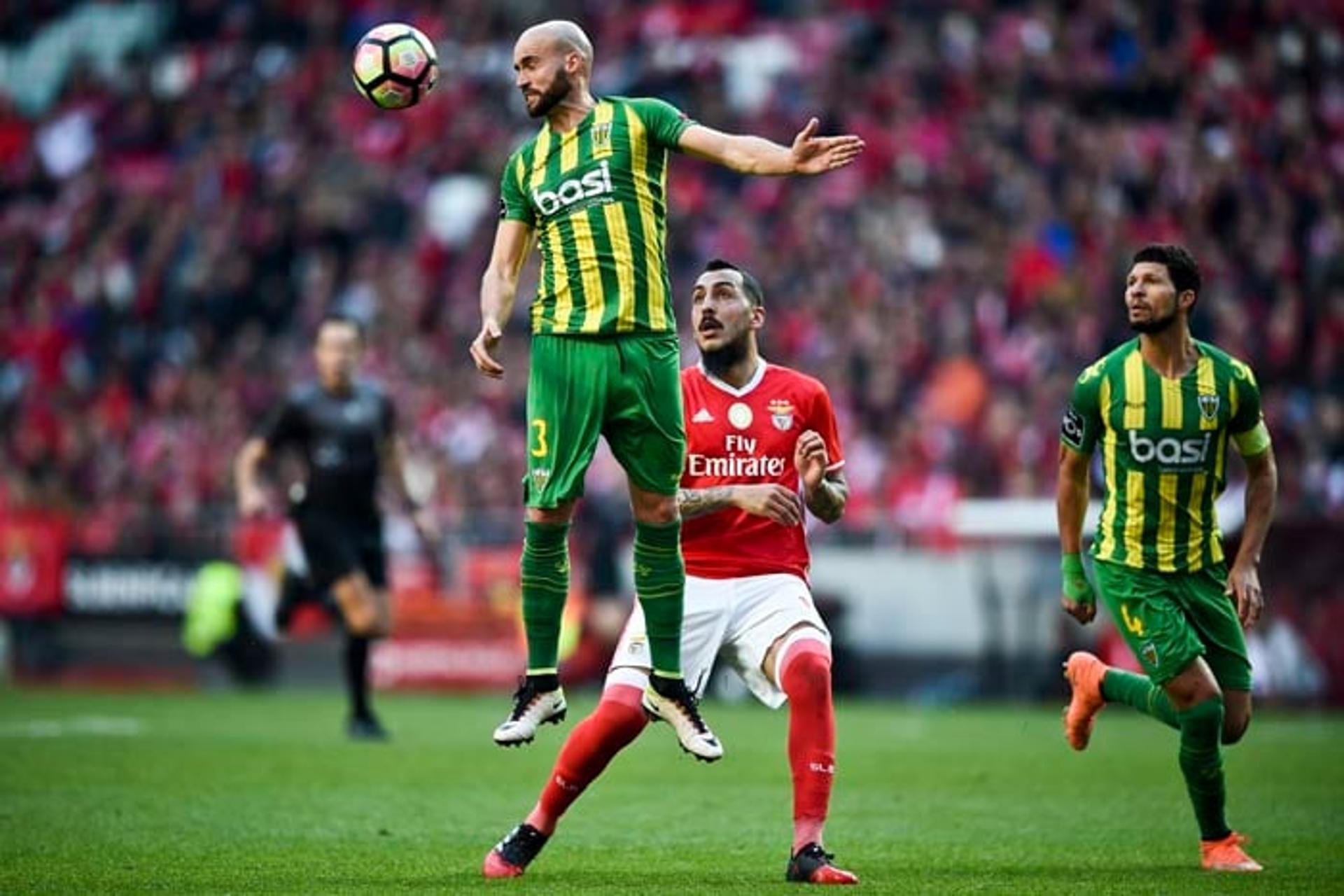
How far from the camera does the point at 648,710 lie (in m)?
8.27

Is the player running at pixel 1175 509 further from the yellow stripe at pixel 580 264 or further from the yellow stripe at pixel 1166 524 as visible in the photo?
the yellow stripe at pixel 580 264

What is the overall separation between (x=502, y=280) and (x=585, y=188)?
46 centimetres

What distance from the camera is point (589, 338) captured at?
802 centimetres

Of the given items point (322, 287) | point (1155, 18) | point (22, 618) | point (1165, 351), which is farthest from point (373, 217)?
point (1165, 351)

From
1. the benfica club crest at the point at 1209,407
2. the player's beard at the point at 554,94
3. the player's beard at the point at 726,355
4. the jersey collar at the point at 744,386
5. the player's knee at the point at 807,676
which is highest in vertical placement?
the player's beard at the point at 554,94

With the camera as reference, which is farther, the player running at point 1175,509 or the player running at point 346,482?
the player running at point 346,482

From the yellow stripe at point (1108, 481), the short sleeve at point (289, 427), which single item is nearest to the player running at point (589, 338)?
the yellow stripe at point (1108, 481)

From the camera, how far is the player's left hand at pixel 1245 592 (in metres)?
8.97

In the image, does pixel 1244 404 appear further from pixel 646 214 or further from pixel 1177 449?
pixel 646 214

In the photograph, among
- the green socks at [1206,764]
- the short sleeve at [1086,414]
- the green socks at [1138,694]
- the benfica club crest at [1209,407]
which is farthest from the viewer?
the green socks at [1138,694]

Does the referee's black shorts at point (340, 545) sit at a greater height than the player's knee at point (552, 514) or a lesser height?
lesser

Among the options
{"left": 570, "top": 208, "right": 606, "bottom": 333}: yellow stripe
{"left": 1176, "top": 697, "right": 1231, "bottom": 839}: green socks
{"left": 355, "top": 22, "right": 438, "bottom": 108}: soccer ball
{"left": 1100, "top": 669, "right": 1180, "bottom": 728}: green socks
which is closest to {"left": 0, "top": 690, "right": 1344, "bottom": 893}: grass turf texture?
{"left": 1176, "top": 697, "right": 1231, "bottom": 839}: green socks

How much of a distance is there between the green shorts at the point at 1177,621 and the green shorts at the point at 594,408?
2036 mm

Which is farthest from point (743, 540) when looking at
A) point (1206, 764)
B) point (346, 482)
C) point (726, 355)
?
point (346, 482)
